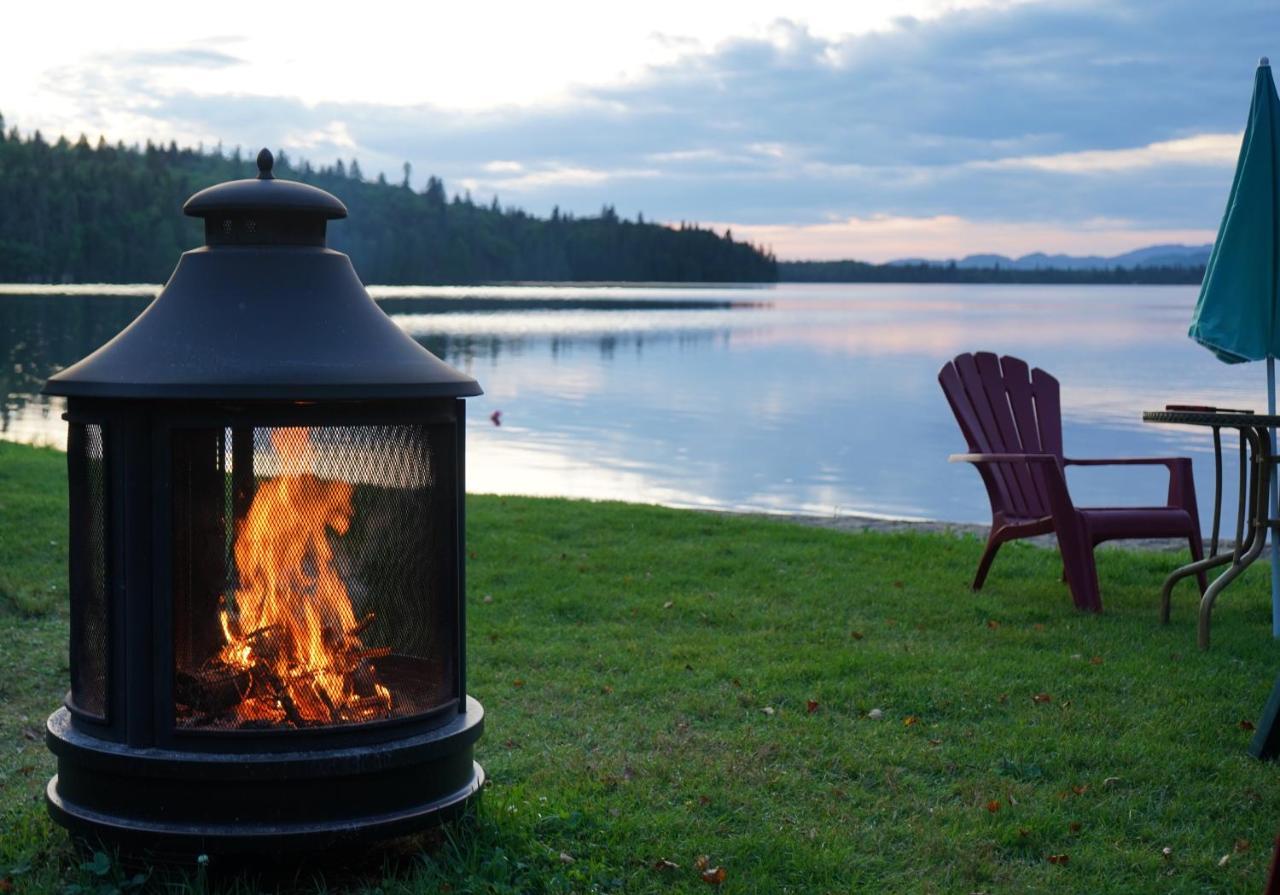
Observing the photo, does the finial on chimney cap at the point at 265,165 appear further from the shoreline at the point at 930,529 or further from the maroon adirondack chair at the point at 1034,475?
the shoreline at the point at 930,529

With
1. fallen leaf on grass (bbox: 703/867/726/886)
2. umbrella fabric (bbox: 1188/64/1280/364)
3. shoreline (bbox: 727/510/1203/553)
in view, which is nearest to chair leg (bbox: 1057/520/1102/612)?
umbrella fabric (bbox: 1188/64/1280/364)

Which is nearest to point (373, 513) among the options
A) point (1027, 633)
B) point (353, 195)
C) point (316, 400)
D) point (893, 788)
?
point (316, 400)

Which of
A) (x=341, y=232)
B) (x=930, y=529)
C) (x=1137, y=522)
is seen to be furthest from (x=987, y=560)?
(x=341, y=232)

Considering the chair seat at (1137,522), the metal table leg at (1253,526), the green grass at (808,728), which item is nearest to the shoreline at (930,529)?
the green grass at (808,728)

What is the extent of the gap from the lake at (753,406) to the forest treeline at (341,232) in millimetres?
20412

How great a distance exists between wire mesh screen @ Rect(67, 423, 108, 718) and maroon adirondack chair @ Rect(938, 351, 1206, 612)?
4242 mm

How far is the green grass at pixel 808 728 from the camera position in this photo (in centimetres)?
303

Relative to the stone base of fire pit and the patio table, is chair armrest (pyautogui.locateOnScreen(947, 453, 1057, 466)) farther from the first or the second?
the stone base of fire pit

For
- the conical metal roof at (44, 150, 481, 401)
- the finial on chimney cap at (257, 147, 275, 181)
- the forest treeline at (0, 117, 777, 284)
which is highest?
the forest treeline at (0, 117, 777, 284)

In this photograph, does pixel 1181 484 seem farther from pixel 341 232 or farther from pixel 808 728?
pixel 341 232

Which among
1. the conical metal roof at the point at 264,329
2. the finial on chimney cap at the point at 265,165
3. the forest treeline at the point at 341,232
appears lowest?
the conical metal roof at the point at 264,329

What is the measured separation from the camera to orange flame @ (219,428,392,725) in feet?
9.05

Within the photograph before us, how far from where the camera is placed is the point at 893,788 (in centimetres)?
362

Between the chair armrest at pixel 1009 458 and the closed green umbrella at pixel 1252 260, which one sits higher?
the closed green umbrella at pixel 1252 260
